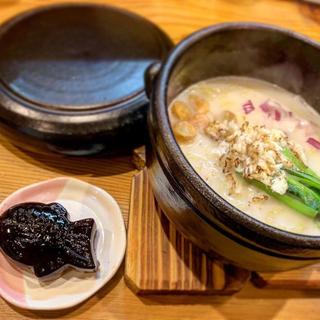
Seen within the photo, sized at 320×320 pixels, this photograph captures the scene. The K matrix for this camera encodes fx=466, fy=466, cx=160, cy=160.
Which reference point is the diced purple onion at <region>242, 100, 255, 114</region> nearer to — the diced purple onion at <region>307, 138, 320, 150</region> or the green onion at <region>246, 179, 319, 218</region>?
the diced purple onion at <region>307, 138, 320, 150</region>

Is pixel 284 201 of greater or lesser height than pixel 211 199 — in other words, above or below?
below

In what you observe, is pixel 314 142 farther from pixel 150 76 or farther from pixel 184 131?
pixel 150 76

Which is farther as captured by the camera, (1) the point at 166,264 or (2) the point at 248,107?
(2) the point at 248,107

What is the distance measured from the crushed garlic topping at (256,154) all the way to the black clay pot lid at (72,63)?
31 centimetres

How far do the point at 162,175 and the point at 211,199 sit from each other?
0.52ft

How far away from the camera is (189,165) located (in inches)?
37.7

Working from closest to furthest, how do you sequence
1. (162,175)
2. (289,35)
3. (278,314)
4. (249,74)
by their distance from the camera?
(162,175), (278,314), (289,35), (249,74)

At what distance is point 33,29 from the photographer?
153cm

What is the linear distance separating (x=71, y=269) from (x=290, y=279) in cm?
53

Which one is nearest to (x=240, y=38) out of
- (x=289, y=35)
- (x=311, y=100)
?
(x=289, y=35)

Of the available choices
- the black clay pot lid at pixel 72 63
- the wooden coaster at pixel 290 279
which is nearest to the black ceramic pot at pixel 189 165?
the wooden coaster at pixel 290 279

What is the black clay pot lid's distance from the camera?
4.24 feet

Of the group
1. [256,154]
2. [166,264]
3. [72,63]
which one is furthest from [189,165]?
[72,63]

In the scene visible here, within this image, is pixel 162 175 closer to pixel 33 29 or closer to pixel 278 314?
pixel 278 314
